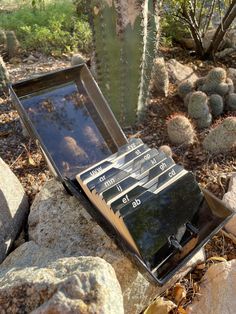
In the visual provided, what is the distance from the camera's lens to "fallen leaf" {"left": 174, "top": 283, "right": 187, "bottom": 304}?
160cm

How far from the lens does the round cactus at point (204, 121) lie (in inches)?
103

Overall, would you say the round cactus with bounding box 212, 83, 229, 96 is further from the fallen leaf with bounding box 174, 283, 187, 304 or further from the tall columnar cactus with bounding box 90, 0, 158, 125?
the fallen leaf with bounding box 174, 283, 187, 304

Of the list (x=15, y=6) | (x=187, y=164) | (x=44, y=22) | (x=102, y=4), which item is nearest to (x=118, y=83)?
(x=102, y=4)

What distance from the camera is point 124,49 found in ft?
7.18

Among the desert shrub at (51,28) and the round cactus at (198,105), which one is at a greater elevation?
the round cactus at (198,105)

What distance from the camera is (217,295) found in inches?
60.1

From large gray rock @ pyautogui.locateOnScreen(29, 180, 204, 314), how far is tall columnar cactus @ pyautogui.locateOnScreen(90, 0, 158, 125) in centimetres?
89

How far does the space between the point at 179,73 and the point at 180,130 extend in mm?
1183

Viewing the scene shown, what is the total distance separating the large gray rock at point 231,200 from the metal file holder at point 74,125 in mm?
427

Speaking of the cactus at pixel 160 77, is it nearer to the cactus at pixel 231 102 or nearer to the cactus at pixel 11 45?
the cactus at pixel 231 102

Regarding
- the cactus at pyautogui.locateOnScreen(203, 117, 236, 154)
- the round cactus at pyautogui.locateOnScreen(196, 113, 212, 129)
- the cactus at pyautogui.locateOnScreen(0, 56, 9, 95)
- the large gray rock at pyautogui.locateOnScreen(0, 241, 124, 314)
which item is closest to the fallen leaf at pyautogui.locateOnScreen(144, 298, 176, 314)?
the large gray rock at pyautogui.locateOnScreen(0, 241, 124, 314)

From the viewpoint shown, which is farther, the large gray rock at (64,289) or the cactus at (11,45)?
the cactus at (11,45)

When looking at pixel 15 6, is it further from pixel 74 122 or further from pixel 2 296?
pixel 2 296

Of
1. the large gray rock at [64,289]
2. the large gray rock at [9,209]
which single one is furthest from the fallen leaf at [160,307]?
the large gray rock at [9,209]
